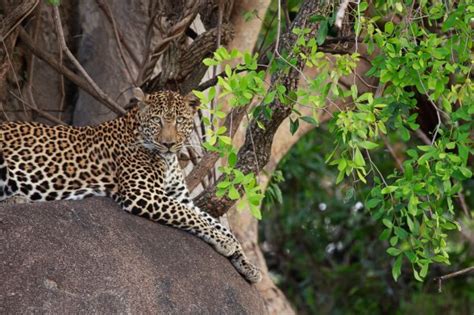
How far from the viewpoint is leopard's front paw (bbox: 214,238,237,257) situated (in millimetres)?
9555

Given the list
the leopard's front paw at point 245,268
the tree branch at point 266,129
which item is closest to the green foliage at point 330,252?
the tree branch at point 266,129

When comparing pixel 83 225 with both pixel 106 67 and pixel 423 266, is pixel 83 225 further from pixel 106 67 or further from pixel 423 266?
pixel 106 67

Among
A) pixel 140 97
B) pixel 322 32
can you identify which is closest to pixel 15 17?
pixel 140 97

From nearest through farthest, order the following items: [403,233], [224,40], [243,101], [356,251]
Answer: [243,101] < [403,233] < [224,40] < [356,251]

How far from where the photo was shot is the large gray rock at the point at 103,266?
795 cm

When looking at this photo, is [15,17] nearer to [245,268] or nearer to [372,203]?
[245,268]

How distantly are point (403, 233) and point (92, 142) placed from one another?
116 inches

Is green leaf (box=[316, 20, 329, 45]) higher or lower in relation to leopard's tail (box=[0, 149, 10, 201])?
higher

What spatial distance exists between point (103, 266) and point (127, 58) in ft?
14.1

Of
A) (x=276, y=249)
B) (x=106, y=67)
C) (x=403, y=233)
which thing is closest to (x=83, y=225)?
(x=403, y=233)

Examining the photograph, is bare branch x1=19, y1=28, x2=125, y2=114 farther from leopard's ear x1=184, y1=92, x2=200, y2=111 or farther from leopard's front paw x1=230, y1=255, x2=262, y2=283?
A: leopard's front paw x1=230, y1=255, x2=262, y2=283

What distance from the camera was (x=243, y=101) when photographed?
303 inches

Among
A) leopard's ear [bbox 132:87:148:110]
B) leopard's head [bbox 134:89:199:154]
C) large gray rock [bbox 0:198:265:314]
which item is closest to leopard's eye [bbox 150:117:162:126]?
leopard's head [bbox 134:89:199:154]

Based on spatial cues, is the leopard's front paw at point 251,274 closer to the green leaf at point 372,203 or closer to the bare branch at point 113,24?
the green leaf at point 372,203
